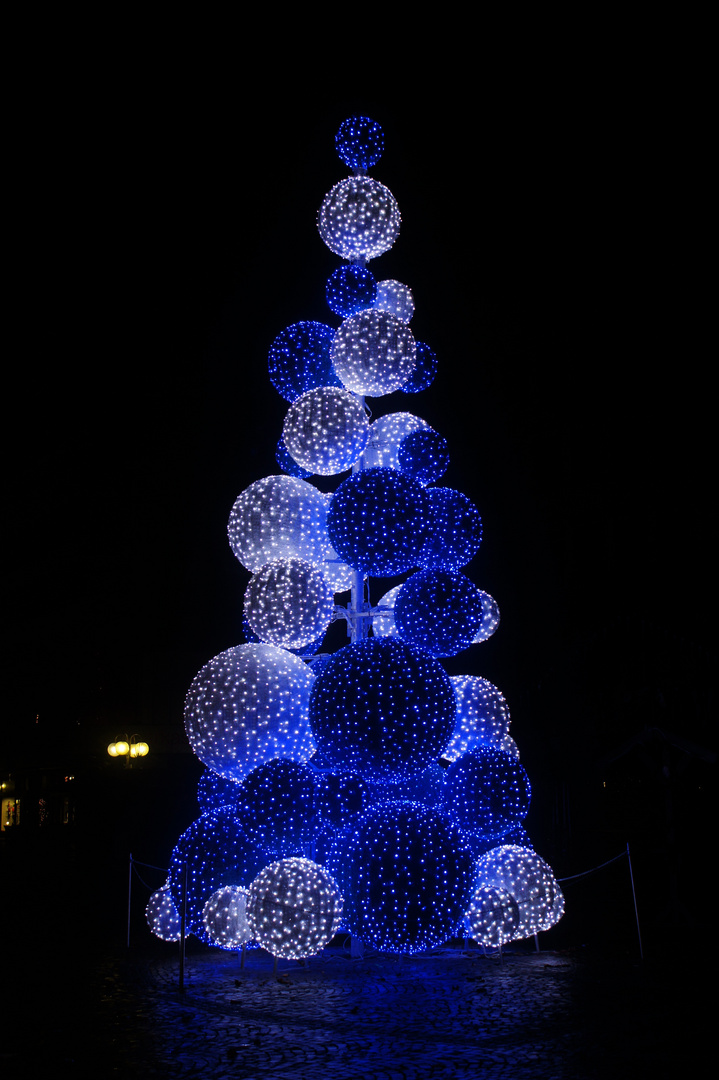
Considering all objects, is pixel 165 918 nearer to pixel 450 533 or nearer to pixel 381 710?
pixel 381 710

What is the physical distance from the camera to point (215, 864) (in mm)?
5348

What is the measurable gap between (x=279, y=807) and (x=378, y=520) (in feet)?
6.48

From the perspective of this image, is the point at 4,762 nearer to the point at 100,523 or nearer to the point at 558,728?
the point at 100,523

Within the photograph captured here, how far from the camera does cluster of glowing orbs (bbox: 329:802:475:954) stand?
4809 millimetres

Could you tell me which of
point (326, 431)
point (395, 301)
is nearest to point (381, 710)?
point (326, 431)

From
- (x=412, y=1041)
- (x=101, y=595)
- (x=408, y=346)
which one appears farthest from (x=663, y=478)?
(x=101, y=595)

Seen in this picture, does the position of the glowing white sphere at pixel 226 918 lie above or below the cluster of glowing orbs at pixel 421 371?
below

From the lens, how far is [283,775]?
5.21 meters

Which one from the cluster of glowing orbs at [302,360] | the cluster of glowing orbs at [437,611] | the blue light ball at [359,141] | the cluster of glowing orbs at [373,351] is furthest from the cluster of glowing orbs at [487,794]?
the blue light ball at [359,141]

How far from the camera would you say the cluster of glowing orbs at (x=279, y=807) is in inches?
203

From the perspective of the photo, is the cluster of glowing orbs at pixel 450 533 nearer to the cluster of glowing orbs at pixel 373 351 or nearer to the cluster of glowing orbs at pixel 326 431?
the cluster of glowing orbs at pixel 326 431

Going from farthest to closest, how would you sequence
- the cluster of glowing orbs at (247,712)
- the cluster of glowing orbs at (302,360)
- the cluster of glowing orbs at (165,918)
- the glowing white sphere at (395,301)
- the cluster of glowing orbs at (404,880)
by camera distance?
the glowing white sphere at (395,301)
the cluster of glowing orbs at (302,360)
the cluster of glowing orbs at (165,918)
the cluster of glowing orbs at (247,712)
the cluster of glowing orbs at (404,880)

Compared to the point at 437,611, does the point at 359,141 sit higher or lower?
higher

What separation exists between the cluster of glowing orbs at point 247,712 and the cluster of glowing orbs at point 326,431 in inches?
57.2
